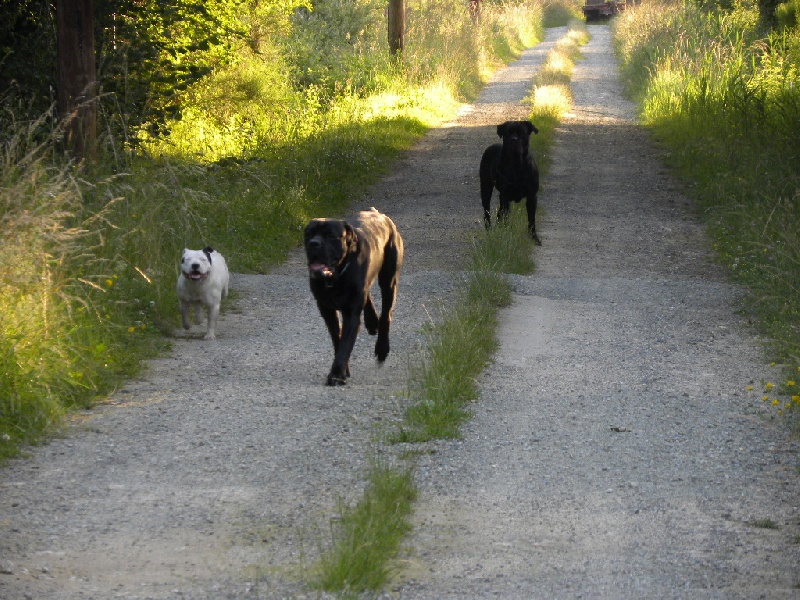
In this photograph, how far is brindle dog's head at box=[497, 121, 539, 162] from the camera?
→ 13055 mm

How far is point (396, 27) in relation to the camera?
96.1 ft

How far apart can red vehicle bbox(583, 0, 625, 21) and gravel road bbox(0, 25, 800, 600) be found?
49.8 metres

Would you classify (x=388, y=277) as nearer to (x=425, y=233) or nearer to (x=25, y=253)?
(x=25, y=253)

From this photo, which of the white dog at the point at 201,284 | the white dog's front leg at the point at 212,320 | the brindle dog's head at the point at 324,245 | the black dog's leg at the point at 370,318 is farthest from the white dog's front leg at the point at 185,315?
the brindle dog's head at the point at 324,245

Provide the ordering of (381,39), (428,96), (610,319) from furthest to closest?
(381,39) → (428,96) → (610,319)

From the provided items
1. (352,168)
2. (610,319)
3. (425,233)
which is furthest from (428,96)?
(610,319)

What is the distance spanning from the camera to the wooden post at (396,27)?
94.7 feet

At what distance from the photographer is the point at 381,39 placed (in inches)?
1318

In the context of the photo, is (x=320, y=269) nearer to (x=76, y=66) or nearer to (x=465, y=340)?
(x=465, y=340)

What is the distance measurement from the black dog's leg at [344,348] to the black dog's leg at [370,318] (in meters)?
0.95

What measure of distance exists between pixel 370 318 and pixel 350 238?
137 centimetres

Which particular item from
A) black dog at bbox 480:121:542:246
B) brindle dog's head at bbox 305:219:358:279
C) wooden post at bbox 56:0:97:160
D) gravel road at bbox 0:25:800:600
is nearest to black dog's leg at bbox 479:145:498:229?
black dog at bbox 480:121:542:246

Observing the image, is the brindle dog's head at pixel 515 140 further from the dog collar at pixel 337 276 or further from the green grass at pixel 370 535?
the green grass at pixel 370 535

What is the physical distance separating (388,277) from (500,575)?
4.16 m
